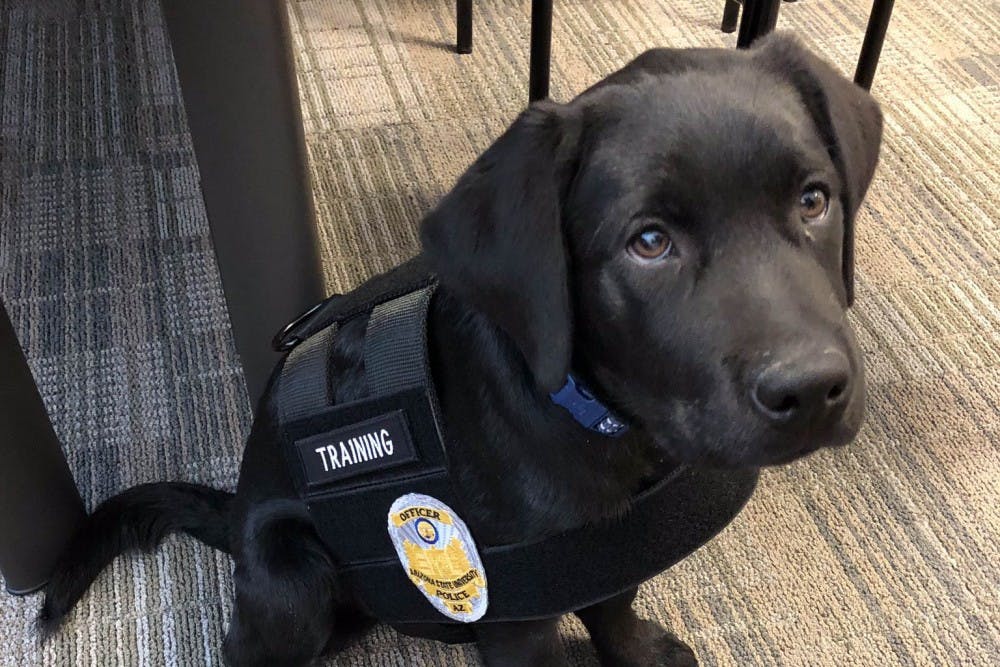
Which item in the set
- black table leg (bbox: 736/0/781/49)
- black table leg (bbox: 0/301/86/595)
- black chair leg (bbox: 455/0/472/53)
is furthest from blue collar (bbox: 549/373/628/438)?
black chair leg (bbox: 455/0/472/53)

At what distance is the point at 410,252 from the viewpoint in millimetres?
2203

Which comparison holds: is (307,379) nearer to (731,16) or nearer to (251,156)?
(251,156)

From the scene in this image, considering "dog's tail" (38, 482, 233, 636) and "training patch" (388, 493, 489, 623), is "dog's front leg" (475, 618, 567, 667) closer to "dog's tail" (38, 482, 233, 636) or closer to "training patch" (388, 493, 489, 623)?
"training patch" (388, 493, 489, 623)

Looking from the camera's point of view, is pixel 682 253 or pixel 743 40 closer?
pixel 682 253

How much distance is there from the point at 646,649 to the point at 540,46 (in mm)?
1469

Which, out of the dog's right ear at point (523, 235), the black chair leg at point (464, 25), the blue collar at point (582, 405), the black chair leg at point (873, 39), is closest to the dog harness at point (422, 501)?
the blue collar at point (582, 405)

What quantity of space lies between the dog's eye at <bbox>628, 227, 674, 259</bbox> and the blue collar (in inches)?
6.5

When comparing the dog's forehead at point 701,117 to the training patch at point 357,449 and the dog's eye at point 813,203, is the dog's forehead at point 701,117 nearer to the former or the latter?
the dog's eye at point 813,203

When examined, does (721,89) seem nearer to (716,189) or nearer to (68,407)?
(716,189)

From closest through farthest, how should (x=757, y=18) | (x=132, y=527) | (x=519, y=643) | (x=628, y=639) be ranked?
(x=519, y=643) → (x=628, y=639) → (x=132, y=527) → (x=757, y=18)

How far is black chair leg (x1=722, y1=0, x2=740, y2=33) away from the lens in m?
2.81

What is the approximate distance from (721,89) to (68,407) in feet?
4.66

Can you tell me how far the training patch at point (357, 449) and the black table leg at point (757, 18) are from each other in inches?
49.4

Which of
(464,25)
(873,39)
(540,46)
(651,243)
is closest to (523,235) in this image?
(651,243)
